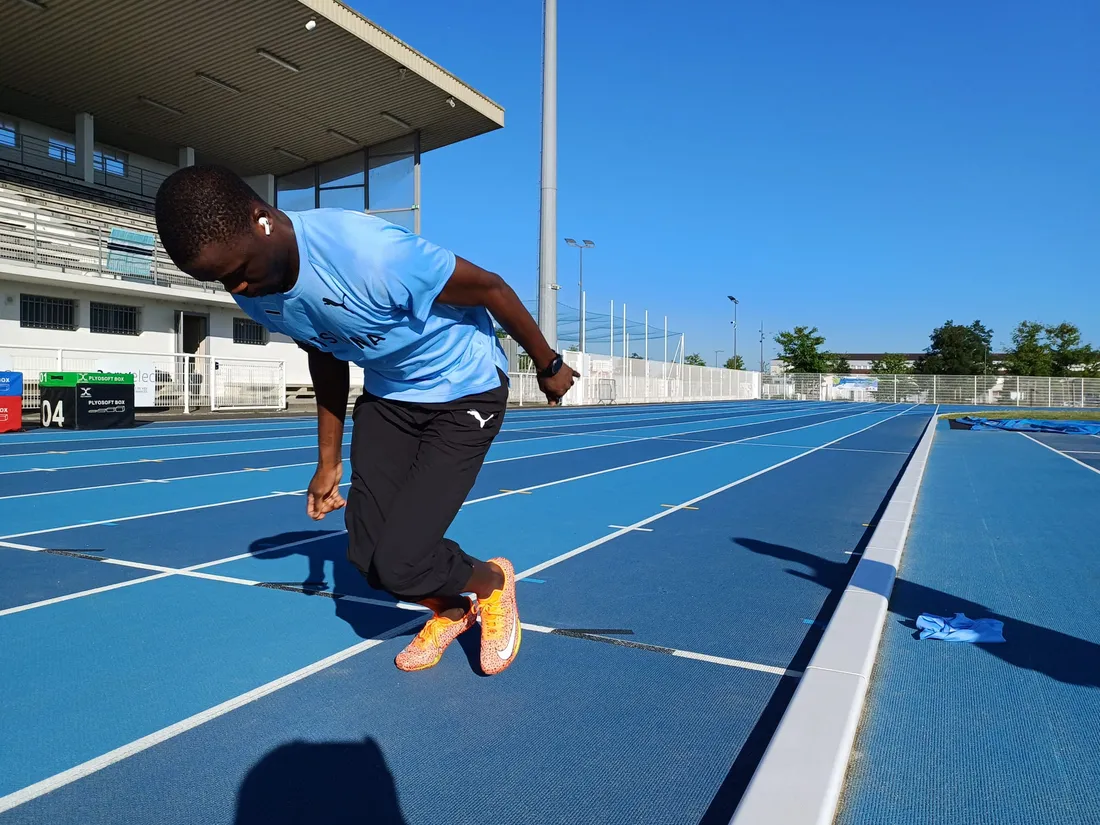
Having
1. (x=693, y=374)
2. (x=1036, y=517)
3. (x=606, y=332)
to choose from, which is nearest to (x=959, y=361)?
(x=693, y=374)

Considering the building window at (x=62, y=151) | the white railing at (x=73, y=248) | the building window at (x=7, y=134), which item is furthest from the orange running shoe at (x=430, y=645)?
the building window at (x=62, y=151)

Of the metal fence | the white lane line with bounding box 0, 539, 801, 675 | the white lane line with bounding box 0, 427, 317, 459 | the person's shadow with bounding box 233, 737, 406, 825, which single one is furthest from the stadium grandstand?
the metal fence

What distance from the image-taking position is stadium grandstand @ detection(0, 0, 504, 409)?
71.2ft

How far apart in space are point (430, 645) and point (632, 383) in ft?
139

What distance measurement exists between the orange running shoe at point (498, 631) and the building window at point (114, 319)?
91.8ft

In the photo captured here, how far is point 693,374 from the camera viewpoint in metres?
55.9

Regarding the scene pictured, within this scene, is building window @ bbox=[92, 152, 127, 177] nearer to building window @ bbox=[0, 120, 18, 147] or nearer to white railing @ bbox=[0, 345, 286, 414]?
building window @ bbox=[0, 120, 18, 147]

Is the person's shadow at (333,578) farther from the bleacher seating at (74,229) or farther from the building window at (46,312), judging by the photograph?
the building window at (46,312)

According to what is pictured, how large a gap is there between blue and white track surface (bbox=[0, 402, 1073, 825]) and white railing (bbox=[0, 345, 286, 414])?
46.8ft

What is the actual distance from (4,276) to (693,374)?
41.3 metres

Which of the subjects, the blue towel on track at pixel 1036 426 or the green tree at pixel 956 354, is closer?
the blue towel on track at pixel 1036 426

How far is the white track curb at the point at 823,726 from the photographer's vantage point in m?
2.06

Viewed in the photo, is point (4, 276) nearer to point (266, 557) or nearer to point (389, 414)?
point (266, 557)

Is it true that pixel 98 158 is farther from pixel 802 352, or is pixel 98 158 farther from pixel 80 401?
pixel 802 352
